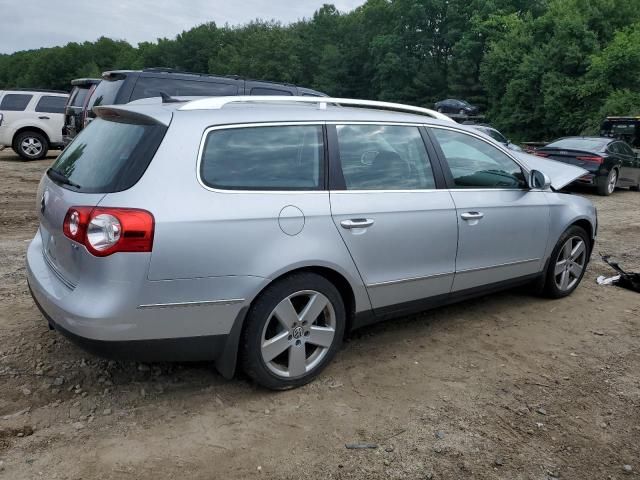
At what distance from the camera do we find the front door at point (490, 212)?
157 inches

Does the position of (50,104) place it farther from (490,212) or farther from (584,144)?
(584,144)

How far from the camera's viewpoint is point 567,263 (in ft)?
16.5

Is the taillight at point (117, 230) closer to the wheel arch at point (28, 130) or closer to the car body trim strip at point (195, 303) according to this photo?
Answer: the car body trim strip at point (195, 303)

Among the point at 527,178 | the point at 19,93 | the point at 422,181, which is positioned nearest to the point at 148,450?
the point at 422,181

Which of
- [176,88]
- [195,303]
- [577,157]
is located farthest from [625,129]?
[195,303]

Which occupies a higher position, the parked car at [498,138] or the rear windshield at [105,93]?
the rear windshield at [105,93]

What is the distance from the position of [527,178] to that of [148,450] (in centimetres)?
345

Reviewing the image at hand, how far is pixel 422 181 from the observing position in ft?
12.5

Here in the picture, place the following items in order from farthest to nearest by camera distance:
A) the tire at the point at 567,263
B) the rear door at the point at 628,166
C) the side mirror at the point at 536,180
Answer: the rear door at the point at 628,166 → the tire at the point at 567,263 → the side mirror at the point at 536,180

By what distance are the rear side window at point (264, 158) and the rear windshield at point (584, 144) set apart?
469 inches

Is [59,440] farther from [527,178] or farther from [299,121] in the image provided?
[527,178]

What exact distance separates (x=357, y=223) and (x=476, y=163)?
1.41 meters

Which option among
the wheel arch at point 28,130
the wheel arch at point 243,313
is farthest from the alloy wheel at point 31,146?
the wheel arch at point 243,313

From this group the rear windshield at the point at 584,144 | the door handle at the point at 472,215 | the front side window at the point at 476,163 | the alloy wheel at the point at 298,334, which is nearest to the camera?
the alloy wheel at the point at 298,334
